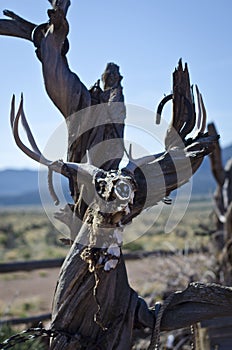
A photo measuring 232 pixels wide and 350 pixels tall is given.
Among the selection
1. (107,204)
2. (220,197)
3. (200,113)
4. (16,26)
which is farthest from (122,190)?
(220,197)

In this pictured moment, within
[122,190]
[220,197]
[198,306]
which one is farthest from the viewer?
[220,197]

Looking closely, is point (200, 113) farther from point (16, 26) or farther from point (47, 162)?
point (16, 26)

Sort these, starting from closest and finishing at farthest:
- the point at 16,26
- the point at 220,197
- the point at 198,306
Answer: the point at 198,306 < the point at 16,26 < the point at 220,197

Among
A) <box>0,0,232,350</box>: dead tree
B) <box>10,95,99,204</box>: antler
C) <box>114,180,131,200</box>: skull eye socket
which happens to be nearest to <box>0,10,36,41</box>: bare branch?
<box>0,0,232,350</box>: dead tree

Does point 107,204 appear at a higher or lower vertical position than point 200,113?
lower

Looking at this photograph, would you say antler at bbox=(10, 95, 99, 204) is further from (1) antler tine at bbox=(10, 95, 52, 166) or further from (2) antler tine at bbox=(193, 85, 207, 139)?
(2) antler tine at bbox=(193, 85, 207, 139)

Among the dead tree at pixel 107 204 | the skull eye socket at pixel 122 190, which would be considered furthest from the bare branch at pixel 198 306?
the skull eye socket at pixel 122 190

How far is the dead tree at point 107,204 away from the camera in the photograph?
1.65 m

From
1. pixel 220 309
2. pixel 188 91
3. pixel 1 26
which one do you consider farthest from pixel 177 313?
pixel 1 26

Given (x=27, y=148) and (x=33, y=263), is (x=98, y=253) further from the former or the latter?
(x=33, y=263)

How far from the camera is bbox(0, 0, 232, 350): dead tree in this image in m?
1.65

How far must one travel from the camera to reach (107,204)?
1.61 metres

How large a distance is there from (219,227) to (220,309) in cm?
333

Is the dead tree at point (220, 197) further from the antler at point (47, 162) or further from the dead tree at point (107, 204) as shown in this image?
the antler at point (47, 162)
